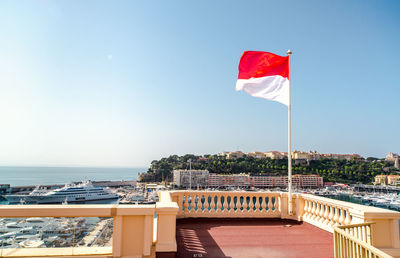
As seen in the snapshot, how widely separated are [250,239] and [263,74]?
4.97 meters

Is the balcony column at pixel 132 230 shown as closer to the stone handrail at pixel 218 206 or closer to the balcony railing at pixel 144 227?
the balcony railing at pixel 144 227

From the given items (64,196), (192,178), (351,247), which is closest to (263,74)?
(351,247)

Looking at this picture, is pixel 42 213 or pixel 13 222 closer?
pixel 13 222

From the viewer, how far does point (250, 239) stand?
5.07m

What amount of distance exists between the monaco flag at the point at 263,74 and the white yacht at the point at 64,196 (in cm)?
5022

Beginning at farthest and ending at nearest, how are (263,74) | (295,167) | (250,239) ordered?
(295,167) < (263,74) < (250,239)

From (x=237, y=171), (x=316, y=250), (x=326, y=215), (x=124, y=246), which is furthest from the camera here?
(x=237, y=171)

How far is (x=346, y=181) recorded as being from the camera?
95.1 metres

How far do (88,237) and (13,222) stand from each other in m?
0.90

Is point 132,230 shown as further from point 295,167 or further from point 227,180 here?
point 295,167

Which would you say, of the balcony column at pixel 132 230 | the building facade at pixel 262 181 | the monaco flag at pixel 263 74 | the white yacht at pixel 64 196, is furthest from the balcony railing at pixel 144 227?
the building facade at pixel 262 181

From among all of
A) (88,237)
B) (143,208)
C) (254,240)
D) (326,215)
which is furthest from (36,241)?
(326,215)

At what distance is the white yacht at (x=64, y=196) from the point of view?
47719 millimetres

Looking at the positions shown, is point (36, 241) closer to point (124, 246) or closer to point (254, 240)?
point (124, 246)
